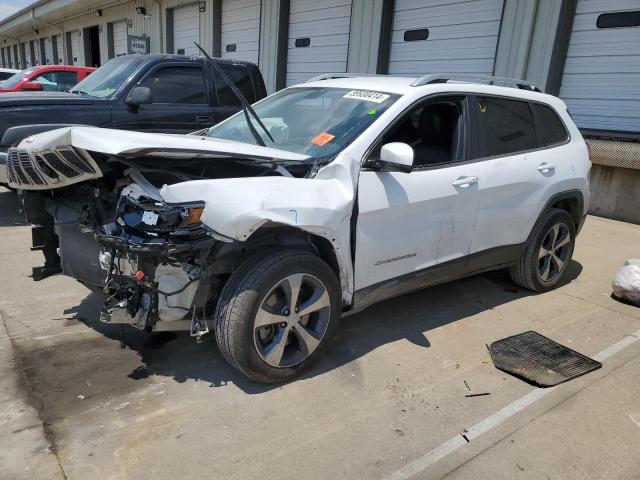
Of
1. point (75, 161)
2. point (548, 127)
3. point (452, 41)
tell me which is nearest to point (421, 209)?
point (548, 127)

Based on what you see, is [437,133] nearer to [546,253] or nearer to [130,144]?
[546,253]

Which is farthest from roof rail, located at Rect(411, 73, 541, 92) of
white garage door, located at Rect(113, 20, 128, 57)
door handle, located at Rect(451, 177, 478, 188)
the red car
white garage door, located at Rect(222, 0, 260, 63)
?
white garage door, located at Rect(113, 20, 128, 57)

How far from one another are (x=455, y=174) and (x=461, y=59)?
284 inches

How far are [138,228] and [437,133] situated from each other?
2.36 meters

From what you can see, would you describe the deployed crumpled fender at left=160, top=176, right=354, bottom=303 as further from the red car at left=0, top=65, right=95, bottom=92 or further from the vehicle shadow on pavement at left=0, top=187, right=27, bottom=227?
the red car at left=0, top=65, right=95, bottom=92

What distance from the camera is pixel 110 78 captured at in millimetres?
6809

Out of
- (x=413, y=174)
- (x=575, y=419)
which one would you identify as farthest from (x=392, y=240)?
(x=575, y=419)

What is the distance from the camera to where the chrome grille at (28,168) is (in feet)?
9.86

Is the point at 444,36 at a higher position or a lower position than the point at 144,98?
higher

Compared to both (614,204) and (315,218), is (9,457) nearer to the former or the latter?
(315,218)

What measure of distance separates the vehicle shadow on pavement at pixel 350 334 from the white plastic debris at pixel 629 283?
830 millimetres

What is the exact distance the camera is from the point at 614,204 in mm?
8219

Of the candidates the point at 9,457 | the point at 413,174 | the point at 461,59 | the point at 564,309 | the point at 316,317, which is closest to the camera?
the point at 9,457

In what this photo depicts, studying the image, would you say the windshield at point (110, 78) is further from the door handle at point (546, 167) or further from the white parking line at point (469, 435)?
the white parking line at point (469, 435)
